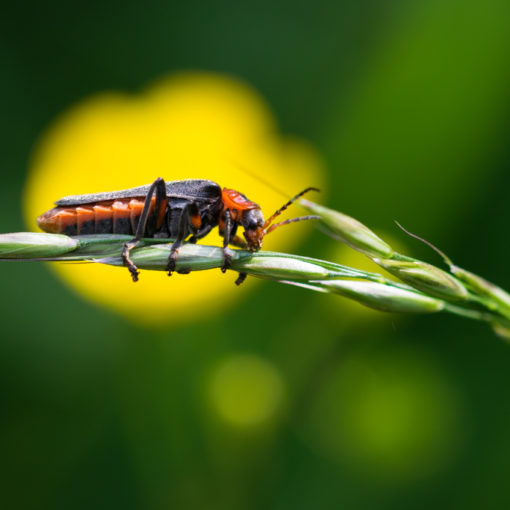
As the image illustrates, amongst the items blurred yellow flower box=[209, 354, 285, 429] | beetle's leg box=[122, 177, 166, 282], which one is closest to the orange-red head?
beetle's leg box=[122, 177, 166, 282]

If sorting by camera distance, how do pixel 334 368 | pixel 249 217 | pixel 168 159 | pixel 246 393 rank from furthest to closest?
pixel 168 159 → pixel 334 368 → pixel 246 393 → pixel 249 217

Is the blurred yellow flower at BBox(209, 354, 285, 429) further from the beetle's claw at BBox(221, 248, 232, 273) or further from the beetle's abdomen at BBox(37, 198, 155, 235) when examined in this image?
the beetle's claw at BBox(221, 248, 232, 273)

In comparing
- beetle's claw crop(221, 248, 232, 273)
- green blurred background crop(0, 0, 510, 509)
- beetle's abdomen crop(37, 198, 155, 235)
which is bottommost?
green blurred background crop(0, 0, 510, 509)

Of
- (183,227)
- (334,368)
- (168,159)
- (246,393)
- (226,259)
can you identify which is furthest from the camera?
(168,159)

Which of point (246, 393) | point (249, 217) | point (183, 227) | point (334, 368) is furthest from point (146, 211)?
point (334, 368)

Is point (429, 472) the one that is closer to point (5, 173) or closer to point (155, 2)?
point (5, 173)

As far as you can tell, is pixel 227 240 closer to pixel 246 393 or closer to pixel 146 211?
pixel 146 211

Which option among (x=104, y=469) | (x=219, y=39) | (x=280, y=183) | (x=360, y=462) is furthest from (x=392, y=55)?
(x=219, y=39)
